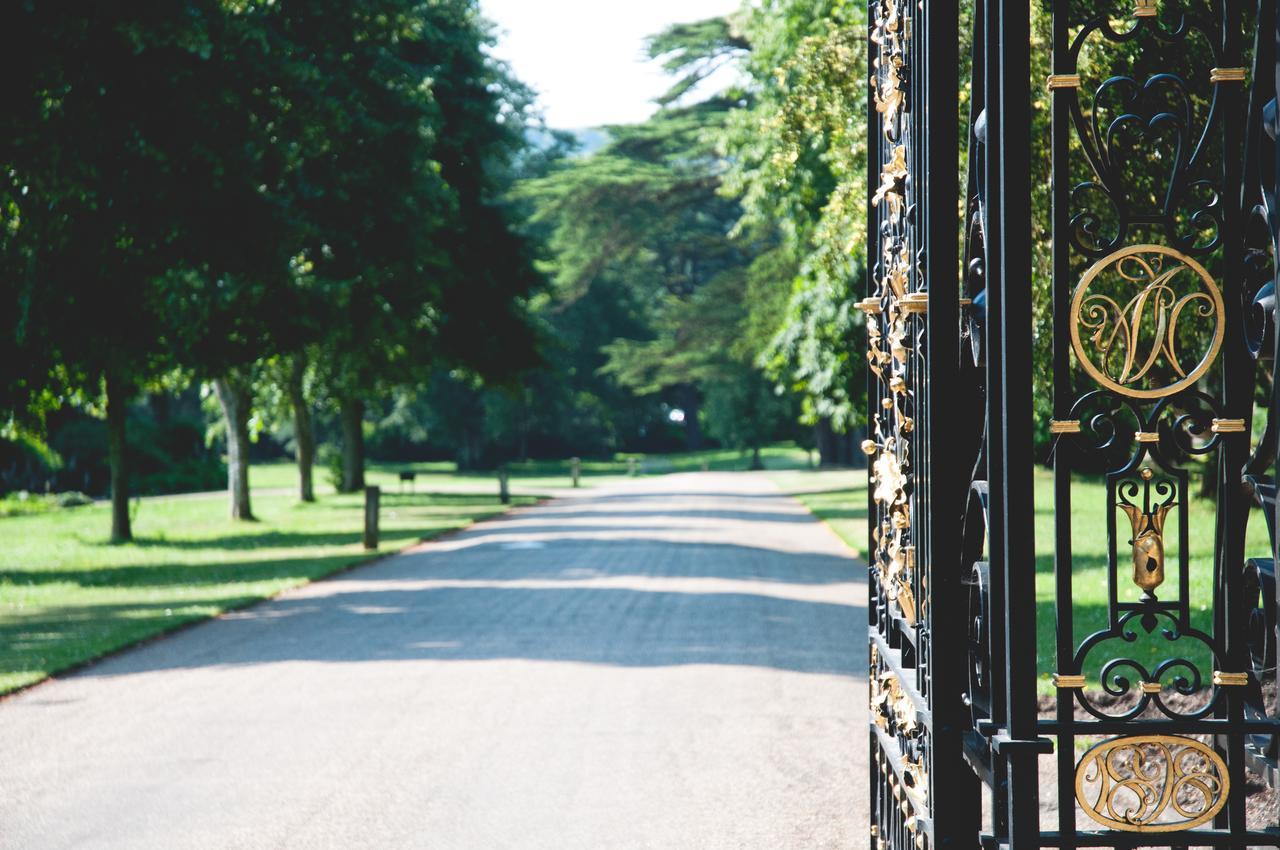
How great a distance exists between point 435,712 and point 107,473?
36071 mm

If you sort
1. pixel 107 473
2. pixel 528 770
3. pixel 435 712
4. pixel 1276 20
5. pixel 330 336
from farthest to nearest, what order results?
pixel 107 473 → pixel 330 336 → pixel 435 712 → pixel 528 770 → pixel 1276 20

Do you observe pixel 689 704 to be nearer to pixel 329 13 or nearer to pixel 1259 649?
pixel 1259 649

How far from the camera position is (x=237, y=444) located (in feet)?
91.8

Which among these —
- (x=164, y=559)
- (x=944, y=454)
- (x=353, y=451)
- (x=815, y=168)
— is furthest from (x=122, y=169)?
(x=353, y=451)

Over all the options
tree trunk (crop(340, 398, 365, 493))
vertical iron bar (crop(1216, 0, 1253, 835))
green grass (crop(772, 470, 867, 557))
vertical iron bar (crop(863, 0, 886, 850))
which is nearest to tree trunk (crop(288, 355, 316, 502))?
Answer: tree trunk (crop(340, 398, 365, 493))

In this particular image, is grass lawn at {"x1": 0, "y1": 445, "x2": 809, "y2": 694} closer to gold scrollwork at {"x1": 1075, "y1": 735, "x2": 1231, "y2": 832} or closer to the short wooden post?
the short wooden post

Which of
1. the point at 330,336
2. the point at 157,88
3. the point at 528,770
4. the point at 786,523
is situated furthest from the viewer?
the point at 786,523

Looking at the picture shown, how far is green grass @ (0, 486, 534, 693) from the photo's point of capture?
12.3 m

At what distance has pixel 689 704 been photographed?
8.65 m

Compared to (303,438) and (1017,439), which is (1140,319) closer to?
(1017,439)

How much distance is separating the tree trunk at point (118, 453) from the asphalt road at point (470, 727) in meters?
8.32

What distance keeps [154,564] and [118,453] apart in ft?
11.8

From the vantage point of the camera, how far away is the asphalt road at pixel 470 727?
6.12 m

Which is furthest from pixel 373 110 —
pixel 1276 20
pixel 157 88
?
pixel 1276 20
